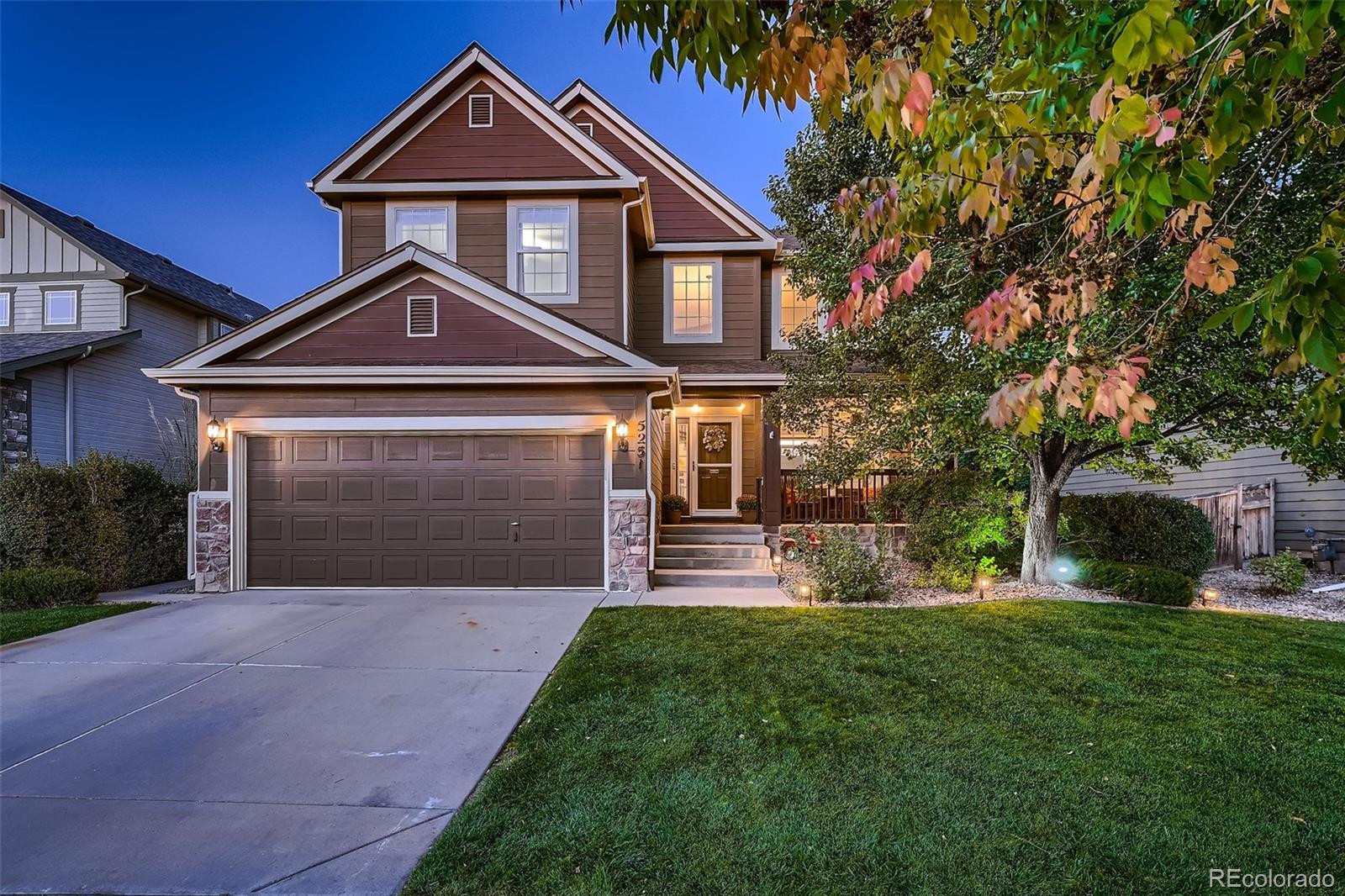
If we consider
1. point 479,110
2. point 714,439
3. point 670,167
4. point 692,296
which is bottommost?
point 714,439

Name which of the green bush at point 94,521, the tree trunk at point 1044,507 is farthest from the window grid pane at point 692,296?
the green bush at point 94,521

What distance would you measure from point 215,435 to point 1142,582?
1251 cm

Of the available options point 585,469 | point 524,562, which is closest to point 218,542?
point 524,562

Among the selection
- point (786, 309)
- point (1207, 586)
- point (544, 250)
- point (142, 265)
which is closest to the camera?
point (1207, 586)

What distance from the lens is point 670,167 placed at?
11.9 m

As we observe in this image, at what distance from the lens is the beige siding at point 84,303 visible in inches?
548

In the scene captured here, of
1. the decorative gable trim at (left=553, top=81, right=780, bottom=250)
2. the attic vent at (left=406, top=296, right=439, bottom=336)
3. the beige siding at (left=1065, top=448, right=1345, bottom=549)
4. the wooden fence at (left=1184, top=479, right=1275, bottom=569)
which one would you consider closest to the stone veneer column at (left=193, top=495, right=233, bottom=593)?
the attic vent at (left=406, top=296, right=439, bottom=336)

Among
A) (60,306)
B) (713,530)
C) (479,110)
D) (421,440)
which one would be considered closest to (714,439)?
(713,530)

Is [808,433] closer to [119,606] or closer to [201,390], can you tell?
[201,390]

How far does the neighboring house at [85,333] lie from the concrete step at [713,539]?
1205cm

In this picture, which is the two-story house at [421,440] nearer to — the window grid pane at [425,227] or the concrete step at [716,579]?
the concrete step at [716,579]

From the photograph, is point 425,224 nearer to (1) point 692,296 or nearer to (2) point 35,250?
(1) point 692,296

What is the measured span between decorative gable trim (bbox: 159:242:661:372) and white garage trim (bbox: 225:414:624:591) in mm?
939

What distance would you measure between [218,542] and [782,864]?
894 cm
